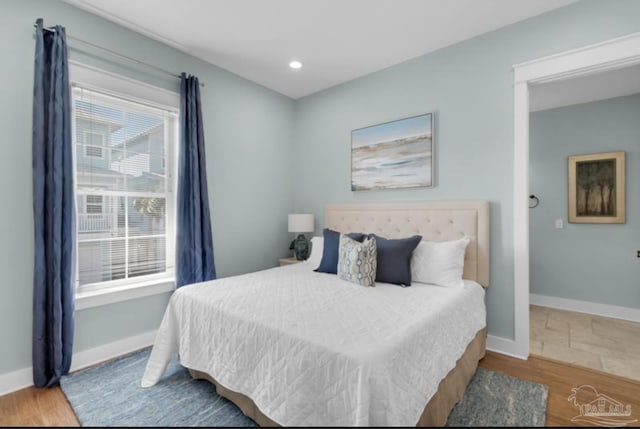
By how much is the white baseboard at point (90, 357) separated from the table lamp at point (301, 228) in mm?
1702

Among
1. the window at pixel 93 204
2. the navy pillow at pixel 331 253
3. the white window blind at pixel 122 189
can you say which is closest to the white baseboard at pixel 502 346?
the navy pillow at pixel 331 253

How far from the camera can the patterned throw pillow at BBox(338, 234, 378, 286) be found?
2.39m

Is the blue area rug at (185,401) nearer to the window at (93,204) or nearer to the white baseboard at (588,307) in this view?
the window at (93,204)

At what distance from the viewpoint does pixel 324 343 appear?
1345 mm

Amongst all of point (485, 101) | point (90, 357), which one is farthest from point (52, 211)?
point (485, 101)

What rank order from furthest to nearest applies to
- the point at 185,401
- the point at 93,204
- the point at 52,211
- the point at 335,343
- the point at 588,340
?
the point at 588,340 < the point at 93,204 < the point at 52,211 < the point at 185,401 < the point at 335,343

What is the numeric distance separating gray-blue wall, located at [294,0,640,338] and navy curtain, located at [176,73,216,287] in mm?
1773

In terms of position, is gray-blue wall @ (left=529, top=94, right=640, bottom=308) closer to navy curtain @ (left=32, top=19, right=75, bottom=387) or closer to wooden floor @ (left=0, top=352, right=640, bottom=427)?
wooden floor @ (left=0, top=352, right=640, bottom=427)

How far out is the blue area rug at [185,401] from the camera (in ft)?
5.64

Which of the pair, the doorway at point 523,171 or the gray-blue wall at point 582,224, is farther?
the gray-blue wall at point 582,224

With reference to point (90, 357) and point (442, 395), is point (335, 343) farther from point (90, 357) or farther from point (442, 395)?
point (90, 357)

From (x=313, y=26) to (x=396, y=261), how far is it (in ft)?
6.91

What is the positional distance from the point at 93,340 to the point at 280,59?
3045mm

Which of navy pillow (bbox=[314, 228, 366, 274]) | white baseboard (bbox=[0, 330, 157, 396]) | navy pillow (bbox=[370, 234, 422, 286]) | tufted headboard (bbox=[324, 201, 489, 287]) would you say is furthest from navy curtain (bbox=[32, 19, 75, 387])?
tufted headboard (bbox=[324, 201, 489, 287])
